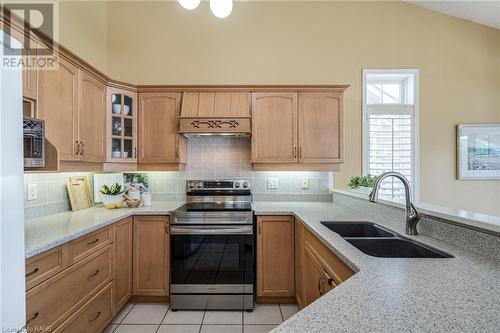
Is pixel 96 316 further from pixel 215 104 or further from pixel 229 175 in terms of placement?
pixel 215 104

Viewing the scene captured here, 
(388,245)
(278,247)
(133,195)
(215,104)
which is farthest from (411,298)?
(133,195)

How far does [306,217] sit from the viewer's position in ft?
6.81

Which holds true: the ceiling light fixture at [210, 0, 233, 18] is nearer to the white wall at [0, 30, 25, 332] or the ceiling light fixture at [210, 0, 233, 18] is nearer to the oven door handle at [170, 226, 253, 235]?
the white wall at [0, 30, 25, 332]

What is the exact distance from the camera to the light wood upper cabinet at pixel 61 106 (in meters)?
1.74

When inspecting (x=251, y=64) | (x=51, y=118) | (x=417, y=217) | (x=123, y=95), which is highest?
(x=251, y=64)

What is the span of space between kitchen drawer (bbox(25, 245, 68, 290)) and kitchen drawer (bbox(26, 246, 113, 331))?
0.11 ft

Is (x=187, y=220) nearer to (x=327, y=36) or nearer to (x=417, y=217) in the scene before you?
(x=417, y=217)

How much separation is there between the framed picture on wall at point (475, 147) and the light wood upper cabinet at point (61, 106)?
3.95 metres

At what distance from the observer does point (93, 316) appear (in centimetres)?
Result: 181

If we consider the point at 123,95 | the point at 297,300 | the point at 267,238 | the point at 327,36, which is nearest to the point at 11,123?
the point at 123,95

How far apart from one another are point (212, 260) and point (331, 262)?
125cm

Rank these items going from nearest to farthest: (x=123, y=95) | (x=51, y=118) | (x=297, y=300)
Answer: (x=51, y=118), (x=297, y=300), (x=123, y=95)

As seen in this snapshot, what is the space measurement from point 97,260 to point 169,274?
0.68m

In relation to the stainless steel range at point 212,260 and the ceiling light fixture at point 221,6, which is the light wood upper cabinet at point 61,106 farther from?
the ceiling light fixture at point 221,6
